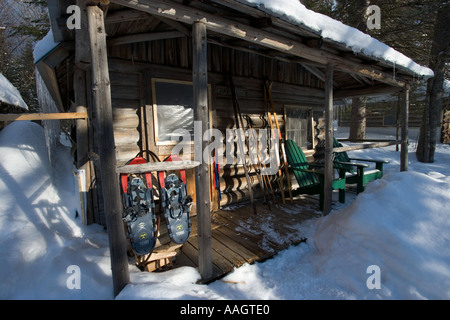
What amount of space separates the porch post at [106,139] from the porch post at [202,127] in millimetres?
683

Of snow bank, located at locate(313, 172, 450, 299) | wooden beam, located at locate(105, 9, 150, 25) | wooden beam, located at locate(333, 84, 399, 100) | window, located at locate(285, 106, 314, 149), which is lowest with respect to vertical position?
snow bank, located at locate(313, 172, 450, 299)

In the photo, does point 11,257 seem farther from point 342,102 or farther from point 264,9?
point 342,102

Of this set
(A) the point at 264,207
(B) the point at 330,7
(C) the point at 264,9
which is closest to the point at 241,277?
(A) the point at 264,207

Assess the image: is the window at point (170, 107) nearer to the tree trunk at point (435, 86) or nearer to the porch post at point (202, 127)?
the porch post at point (202, 127)

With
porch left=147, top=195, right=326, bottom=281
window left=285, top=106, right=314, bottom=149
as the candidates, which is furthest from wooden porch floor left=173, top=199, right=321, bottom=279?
window left=285, top=106, right=314, bottom=149

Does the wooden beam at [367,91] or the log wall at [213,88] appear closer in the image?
the log wall at [213,88]

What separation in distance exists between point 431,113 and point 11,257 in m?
10.7

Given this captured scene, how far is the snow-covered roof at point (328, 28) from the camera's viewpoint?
85.4 inches

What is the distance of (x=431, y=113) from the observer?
766 centimetres

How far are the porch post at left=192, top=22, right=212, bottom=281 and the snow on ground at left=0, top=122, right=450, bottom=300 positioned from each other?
24cm

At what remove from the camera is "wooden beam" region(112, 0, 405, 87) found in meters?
1.85

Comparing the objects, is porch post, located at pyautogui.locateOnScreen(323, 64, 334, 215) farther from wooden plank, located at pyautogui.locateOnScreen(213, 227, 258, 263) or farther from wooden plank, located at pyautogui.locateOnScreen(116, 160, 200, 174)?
wooden plank, located at pyautogui.locateOnScreen(116, 160, 200, 174)

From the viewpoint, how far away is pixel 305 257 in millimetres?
2650

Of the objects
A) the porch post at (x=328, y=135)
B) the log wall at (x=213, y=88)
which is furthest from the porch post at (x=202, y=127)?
the porch post at (x=328, y=135)
